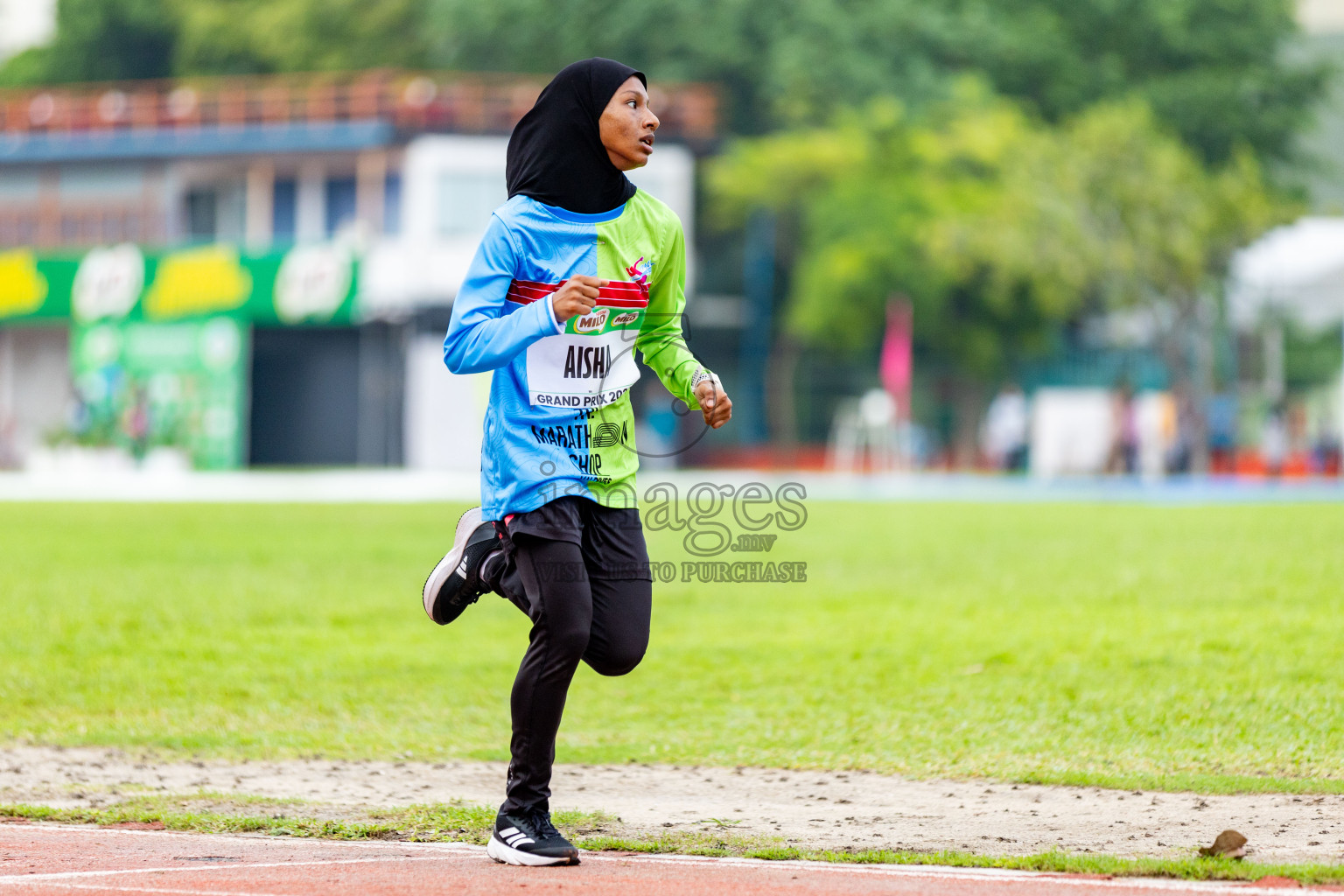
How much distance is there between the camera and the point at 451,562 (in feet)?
17.8

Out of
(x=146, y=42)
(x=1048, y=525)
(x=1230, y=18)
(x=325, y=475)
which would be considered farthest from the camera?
(x=146, y=42)

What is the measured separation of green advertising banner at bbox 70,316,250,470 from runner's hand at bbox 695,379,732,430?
3788 cm

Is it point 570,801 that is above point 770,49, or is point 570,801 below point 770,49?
below

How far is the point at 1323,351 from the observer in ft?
153

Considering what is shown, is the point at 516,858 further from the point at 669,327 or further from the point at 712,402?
the point at 669,327

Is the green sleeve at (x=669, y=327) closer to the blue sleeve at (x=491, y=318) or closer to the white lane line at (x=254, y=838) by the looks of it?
the blue sleeve at (x=491, y=318)

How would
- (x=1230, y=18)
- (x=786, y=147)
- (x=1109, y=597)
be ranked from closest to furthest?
1. (x=1109, y=597)
2. (x=786, y=147)
3. (x=1230, y=18)

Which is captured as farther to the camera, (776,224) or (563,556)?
(776,224)

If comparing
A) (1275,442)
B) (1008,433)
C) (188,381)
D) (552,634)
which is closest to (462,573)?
(552,634)

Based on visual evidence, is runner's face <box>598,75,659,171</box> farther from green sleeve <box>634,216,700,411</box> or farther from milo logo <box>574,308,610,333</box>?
milo logo <box>574,308,610,333</box>

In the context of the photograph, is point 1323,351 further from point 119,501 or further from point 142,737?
point 142,737

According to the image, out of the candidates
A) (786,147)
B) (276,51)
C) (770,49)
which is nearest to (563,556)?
(786,147)

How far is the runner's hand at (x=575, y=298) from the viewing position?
4902 millimetres

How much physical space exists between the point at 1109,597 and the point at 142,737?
669 centimetres
